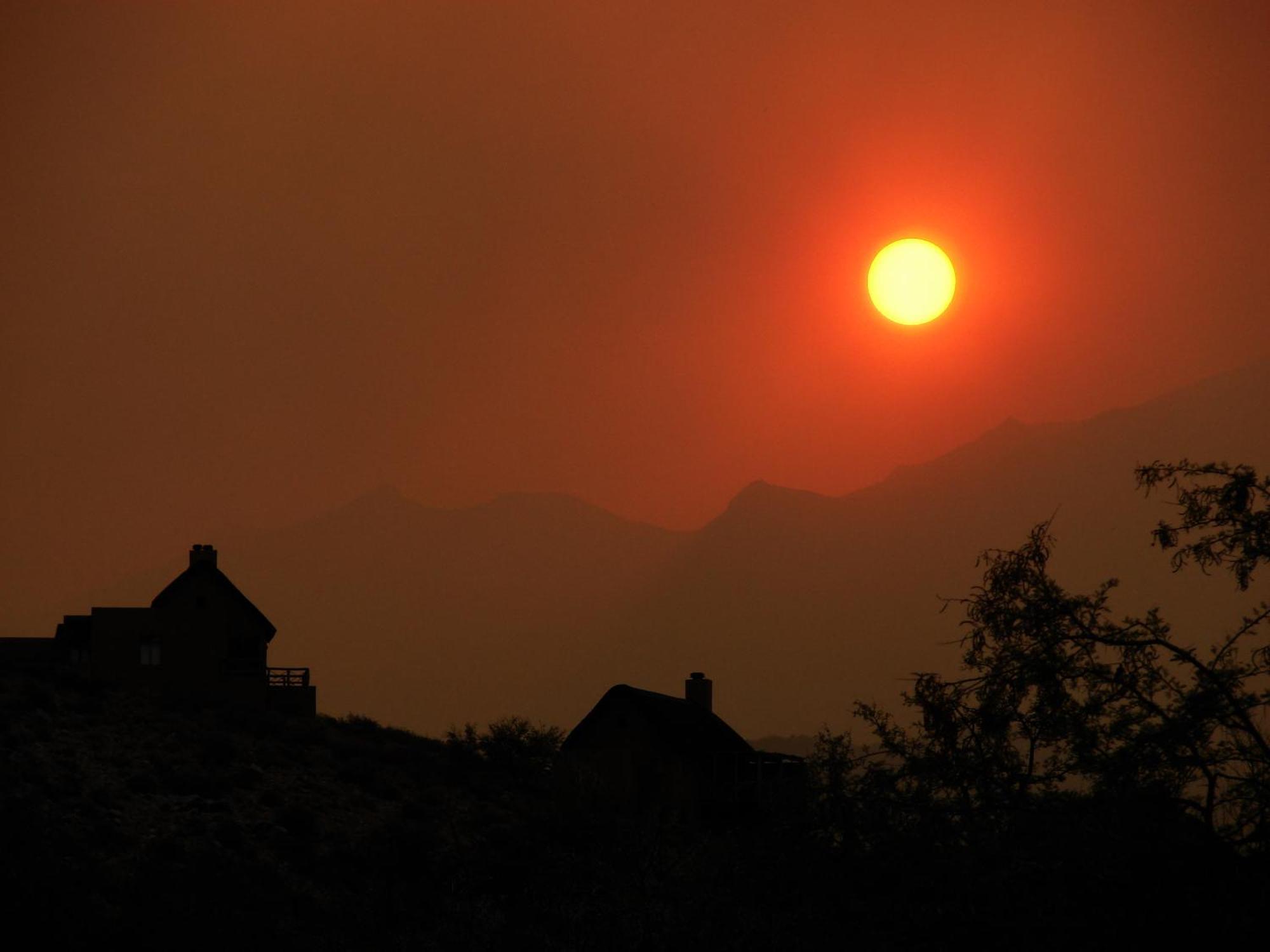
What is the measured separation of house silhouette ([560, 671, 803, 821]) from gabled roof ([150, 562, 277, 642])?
1916cm

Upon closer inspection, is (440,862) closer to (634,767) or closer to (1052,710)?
(634,767)

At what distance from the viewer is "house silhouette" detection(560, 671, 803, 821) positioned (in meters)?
51.7

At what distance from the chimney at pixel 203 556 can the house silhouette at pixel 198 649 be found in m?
0.06

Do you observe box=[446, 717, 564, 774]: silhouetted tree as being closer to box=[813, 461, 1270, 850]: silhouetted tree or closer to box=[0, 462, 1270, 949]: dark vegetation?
box=[0, 462, 1270, 949]: dark vegetation

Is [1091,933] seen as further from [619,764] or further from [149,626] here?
[149,626]

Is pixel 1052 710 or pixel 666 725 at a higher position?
pixel 666 725

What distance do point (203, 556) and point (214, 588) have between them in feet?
7.74

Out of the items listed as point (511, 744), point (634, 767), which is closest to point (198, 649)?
point (511, 744)

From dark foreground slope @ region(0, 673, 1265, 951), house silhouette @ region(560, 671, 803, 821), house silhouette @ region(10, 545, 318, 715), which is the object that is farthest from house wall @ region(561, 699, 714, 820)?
house silhouette @ region(10, 545, 318, 715)

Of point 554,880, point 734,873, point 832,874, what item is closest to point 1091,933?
point 832,874

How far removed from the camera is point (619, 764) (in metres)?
54.1

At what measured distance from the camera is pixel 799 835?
15328 millimetres

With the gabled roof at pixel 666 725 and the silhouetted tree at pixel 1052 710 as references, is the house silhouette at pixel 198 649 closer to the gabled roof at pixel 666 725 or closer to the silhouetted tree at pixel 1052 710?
the gabled roof at pixel 666 725

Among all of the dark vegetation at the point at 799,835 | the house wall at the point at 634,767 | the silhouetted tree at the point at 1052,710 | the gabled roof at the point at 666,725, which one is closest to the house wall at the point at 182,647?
the dark vegetation at the point at 799,835
